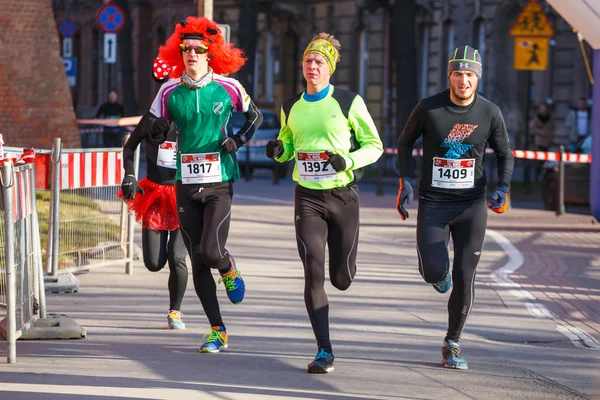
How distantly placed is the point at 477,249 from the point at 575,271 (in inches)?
224

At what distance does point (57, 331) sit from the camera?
891 cm

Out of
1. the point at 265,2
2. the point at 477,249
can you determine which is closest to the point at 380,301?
the point at 477,249

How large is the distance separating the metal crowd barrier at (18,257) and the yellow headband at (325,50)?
179 cm

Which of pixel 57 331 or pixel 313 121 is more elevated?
pixel 313 121

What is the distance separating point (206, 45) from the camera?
860cm

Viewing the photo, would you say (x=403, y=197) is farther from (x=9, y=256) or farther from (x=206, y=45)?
(x=9, y=256)

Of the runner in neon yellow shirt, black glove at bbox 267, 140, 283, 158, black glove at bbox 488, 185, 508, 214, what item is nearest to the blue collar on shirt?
the runner in neon yellow shirt

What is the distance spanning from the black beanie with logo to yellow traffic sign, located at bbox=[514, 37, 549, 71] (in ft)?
54.1

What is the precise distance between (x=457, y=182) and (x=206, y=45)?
1709 millimetres

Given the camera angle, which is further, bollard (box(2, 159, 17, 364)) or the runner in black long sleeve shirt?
the runner in black long sleeve shirt

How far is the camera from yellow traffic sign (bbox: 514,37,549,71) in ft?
80.5

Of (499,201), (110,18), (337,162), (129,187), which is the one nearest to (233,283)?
(129,187)

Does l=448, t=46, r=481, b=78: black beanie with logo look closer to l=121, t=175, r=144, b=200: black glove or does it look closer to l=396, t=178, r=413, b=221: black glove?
l=396, t=178, r=413, b=221: black glove

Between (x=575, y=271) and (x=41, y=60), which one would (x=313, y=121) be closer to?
(x=575, y=271)
